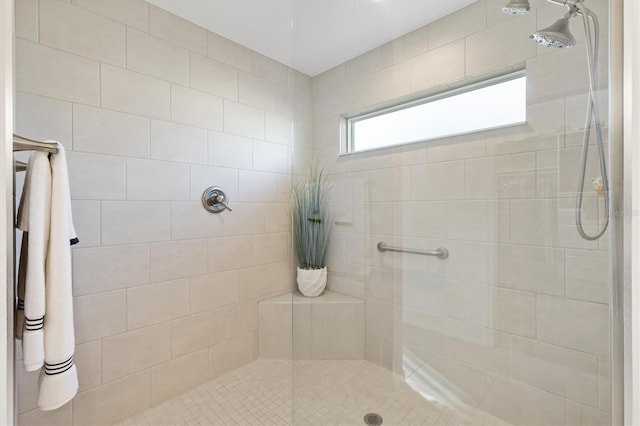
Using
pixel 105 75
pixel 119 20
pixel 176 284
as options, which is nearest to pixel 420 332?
pixel 176 284

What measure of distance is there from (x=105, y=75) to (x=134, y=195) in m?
0.58

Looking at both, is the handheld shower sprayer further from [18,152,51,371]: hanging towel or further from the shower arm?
[18,152,51,371]: hanging towel

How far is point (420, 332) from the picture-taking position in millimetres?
1469

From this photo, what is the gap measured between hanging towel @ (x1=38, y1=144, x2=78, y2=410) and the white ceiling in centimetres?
130

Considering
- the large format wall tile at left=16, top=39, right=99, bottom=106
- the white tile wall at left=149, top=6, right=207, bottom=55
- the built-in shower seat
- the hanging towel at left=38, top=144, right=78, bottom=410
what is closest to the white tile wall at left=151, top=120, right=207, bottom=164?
the large format wall tile at left=16, top=39, right=99, bottom=106

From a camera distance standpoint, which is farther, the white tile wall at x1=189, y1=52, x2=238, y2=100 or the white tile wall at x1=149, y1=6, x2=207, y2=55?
the white tile wall at x1=189, y1=52, x2=238, y2=100

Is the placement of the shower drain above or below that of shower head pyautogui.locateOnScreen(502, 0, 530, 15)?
below

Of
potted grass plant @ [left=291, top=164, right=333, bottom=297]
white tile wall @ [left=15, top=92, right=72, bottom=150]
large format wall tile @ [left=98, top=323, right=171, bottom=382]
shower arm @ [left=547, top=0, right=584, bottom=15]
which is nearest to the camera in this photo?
shower arm @ [left=547, top=0, right=584, bottom=15]

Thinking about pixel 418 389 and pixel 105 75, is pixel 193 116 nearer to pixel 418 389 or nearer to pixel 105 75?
pixel 105 75

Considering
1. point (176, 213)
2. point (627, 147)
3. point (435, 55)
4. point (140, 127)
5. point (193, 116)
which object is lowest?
point (176, 213)

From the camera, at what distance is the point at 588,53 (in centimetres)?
89

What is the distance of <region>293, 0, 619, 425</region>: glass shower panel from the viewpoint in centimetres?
106

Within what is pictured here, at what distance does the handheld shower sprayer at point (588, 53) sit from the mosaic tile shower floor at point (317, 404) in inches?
40.1

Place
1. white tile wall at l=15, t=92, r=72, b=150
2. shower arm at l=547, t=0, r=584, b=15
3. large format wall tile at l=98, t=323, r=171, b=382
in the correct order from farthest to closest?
large format wall tile at l=98, t=323, r=171, b=382
white tile wall at l=15, t=92, r=72, b=150
shower arm at l=547, t=0, r=584, b=15
